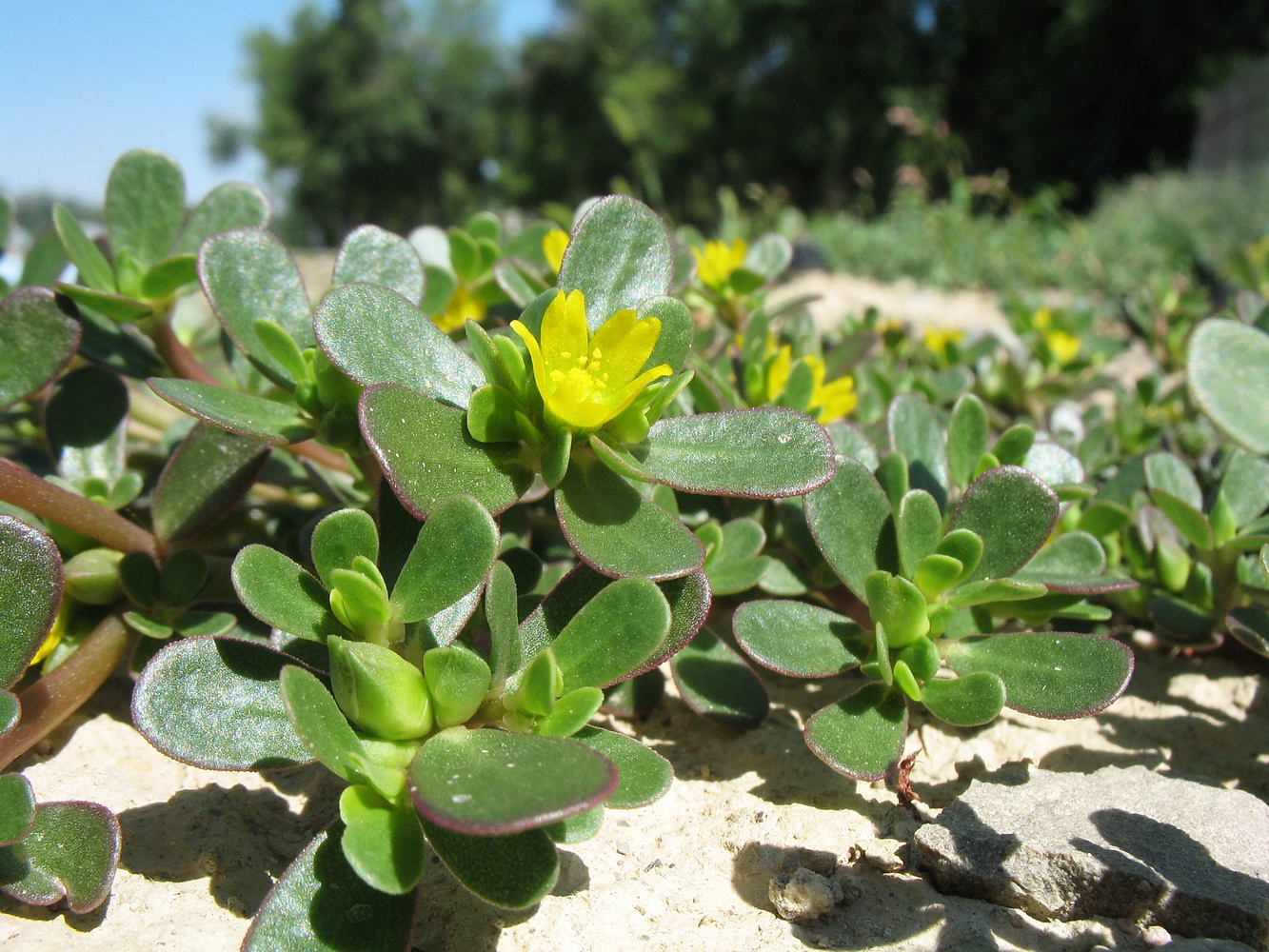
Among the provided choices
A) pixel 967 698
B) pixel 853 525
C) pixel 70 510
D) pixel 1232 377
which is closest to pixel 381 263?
pixel 70 510

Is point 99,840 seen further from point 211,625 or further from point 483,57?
point 483,57

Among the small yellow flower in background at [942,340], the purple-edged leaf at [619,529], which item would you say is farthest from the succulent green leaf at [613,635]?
the small yellow flower in background at [942,340]

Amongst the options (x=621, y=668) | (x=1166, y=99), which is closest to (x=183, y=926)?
(x=621, y=668)

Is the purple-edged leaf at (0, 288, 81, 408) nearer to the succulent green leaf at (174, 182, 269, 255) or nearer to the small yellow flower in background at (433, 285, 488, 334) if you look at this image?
the succulent green leaf at (174, 182, 269, 255)

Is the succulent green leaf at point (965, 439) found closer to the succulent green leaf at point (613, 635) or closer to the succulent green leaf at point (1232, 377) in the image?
the succulent green leaf at point (1232, 377)

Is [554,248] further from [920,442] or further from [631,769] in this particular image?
[631,769]
